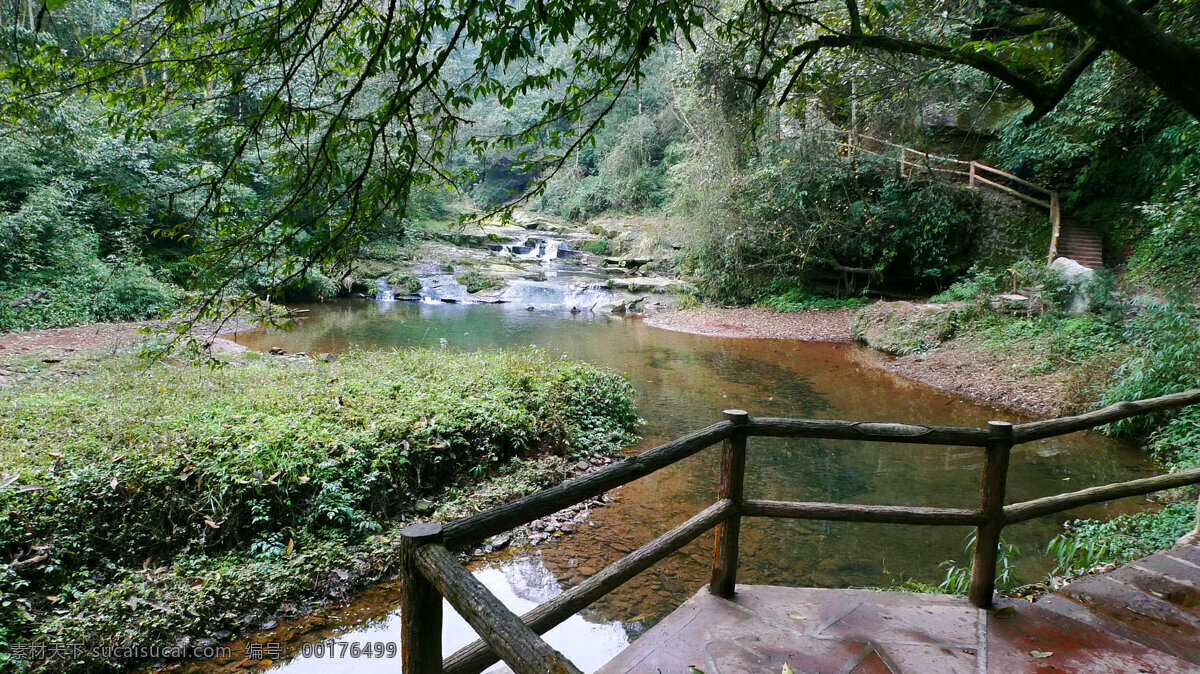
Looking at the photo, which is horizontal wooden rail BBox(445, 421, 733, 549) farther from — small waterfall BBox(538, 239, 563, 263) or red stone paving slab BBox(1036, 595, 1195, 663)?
small waterfall BBox(538, 239, 563, 263)

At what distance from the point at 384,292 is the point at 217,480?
61.3ft

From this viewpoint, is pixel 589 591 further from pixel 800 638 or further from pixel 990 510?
pixel 990 510

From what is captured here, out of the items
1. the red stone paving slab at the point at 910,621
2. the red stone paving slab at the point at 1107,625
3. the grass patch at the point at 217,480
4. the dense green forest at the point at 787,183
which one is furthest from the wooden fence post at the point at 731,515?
the dense green forest at the point at 787,183

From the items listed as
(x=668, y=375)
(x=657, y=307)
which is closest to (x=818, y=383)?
(x=668, y=375)

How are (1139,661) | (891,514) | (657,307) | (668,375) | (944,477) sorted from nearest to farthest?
(1139,661) → (891,514) → (944,477) → (668,375) → (657,307)

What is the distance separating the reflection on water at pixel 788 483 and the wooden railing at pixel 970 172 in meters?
6.33

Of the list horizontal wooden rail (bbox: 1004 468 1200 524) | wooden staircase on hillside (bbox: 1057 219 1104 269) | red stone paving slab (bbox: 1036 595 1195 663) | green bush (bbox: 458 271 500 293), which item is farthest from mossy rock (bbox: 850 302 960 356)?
green bush (bbox: 458 271 500 293)

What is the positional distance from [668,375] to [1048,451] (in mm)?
6401

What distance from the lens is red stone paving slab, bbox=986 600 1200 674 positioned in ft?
8.93

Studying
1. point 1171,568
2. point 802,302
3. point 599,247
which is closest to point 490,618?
point 1171,568

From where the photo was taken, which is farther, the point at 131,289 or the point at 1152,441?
the point at 131,289

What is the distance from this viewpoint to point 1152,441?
7.54m

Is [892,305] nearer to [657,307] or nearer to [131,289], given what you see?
[657,307]

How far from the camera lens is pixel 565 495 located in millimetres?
2240
